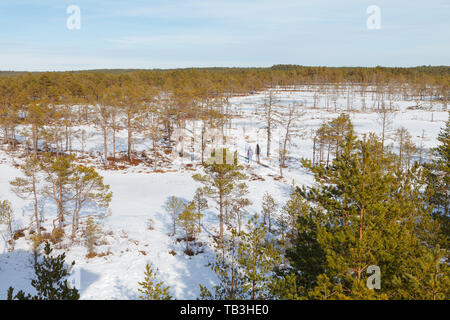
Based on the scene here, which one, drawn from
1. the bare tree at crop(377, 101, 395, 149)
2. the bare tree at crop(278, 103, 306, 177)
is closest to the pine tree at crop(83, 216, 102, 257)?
the bare tree at crop(278, 103, 306, 177)

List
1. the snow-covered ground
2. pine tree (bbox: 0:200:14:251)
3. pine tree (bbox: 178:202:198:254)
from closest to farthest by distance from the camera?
the snow-covered ground < pine tree (bbox: 0:200:14:251) < pine tree (bbox: 178:202:198:254)

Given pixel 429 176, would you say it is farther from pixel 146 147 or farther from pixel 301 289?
pixel 146 147

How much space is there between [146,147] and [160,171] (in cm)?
1136

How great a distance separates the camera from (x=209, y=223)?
1019 inches

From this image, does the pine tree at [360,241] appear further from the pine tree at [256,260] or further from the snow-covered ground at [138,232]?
the snow-covered ground at [138,232]

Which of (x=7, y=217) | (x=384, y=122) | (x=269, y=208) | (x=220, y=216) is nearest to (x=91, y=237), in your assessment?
(x=7, y=217)

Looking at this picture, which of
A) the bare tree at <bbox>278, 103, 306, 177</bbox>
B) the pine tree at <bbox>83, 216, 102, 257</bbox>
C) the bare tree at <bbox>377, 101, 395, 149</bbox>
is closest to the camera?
the pine tree at <bbox>83, 216, 102, 257</bbox>

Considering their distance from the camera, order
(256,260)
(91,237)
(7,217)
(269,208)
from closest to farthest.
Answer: (256,260), (91,237), (7,217), (269,208)

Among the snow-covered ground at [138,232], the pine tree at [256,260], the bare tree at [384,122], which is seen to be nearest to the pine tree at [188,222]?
the snow-covered ground at [138,232]

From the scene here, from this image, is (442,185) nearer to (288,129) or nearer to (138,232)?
(138,232)

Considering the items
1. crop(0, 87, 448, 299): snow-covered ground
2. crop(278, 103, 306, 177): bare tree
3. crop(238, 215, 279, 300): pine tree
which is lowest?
crop(0, 87, 448, 299): snow-covered ground

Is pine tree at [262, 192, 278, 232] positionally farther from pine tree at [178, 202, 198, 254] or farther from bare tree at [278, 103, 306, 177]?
bare tree at [278, 103, 306, 177]
